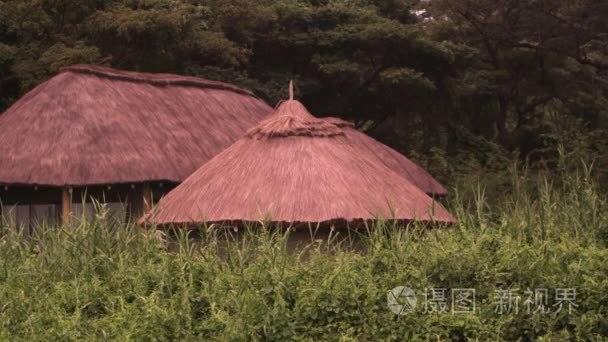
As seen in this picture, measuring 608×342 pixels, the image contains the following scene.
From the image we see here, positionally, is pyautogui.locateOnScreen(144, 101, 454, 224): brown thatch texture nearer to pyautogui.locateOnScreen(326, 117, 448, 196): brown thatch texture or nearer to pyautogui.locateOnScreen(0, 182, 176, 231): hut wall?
pyautogui.locateOnScreen(0, 182, 176, 231): hut wall

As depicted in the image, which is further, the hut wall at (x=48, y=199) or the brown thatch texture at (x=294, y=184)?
the hut wall at (x=48, y=199)

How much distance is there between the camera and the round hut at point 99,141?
13719mm

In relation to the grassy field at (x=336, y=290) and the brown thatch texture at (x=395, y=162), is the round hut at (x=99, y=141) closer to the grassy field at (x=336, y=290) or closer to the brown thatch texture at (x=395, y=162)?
the brown thatch texture at (x=395, y=162)

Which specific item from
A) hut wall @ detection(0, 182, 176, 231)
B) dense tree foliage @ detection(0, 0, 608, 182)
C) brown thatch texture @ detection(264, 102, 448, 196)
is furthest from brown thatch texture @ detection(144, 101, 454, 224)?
dense tree foliage @ detection(0, 0, 608, 182)

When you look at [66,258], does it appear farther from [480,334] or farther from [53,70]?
[53,70]

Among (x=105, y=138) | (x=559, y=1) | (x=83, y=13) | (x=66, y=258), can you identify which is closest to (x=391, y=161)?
(x=105, y=138)

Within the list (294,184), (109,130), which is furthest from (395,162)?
(294,184)

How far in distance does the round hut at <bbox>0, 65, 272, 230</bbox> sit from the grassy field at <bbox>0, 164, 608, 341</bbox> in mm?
6979

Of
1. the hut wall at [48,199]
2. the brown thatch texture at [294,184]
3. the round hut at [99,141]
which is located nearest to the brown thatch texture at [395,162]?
the round hut at [99,141]

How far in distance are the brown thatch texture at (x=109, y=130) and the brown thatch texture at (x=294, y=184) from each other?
252 cm

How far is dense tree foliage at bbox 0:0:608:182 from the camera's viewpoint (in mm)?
18078

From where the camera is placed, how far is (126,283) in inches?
256

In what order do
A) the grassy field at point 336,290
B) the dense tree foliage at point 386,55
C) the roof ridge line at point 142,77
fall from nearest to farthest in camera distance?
the grassy field at point 336,290, the roof ridge line at point 142,77, the dense tree foliage at point 386,55

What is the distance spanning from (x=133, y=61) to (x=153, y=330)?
13827 mm
